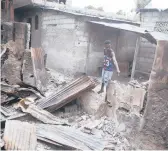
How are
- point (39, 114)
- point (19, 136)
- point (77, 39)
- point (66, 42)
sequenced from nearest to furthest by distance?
1. point (19, 136)
2. point (39, 114)
3. point (77, 39)
4. point (66, 42)

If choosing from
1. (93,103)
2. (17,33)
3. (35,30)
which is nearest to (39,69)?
(17,33)

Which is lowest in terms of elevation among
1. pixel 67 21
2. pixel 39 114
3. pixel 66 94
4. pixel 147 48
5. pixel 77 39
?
pixel 39 114

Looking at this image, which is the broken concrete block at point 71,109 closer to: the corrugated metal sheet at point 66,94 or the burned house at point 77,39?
the corrugated metal sheet at point 66,94

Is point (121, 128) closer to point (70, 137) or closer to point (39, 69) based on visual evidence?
point (70, 137)

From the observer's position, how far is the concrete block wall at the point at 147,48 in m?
10.3

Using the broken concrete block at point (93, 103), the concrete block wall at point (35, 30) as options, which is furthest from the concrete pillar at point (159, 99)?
the concrete block wall at point (35, 30)

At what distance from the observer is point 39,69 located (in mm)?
7004

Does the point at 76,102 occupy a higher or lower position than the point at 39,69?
lower

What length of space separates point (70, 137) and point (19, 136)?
0.97 metres

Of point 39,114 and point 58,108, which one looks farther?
point 58,108

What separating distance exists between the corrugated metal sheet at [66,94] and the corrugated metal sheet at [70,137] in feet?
3.42

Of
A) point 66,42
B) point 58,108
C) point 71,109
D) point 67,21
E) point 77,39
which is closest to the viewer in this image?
point 58,108

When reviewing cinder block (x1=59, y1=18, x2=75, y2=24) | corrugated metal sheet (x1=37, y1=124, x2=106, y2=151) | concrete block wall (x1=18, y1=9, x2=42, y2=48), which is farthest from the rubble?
concrete block wall (x1=18, y1=9, x2=42, y2=48)

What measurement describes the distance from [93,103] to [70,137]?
1.62 meters
